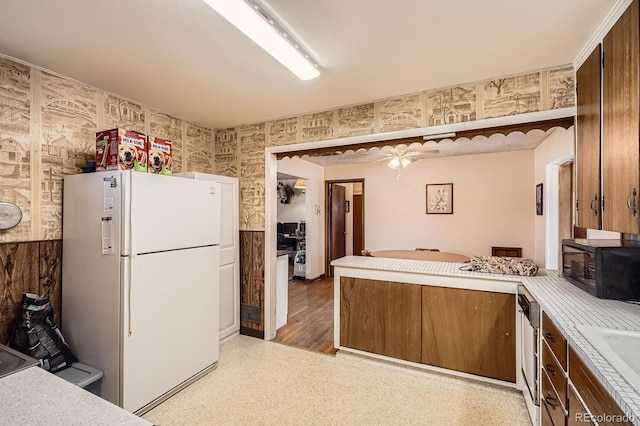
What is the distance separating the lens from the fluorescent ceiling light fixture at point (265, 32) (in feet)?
4.44

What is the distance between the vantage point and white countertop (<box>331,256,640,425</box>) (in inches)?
35.3

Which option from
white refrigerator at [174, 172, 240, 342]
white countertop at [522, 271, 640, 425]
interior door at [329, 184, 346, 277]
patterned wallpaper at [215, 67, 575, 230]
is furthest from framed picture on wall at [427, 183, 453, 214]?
white refrigerator at [174, 172, 240, 342]

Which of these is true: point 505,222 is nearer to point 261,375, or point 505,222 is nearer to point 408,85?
point 408,85

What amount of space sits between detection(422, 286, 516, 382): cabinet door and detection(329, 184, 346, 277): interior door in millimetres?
3765

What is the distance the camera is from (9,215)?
1.94m

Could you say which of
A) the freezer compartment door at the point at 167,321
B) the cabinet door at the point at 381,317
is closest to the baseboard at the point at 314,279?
the cabinet door at the point at 381,317

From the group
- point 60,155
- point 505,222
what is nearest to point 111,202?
point 60,155

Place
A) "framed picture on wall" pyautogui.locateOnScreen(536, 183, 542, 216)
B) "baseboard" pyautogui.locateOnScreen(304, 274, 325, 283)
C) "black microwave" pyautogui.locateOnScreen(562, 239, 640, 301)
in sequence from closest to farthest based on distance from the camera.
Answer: "black microwave" pyautogui.locateOnScreen(562, 239, 640, 301)
"framed picture on wall" pyautogui.locateOnScreen(536, 183, 542, 216)
"baseboard" pyautogui.locateOnScreen(304, 274, 325, 283)

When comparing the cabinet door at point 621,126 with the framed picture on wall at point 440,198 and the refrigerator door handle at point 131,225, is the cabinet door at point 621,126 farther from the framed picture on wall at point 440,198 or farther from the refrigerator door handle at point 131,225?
the framed picture on wall at point 440,198

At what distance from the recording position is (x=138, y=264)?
1982 mm

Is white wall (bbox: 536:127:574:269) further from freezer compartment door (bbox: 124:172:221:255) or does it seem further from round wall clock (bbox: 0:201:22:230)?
round wall clock (bbox: 0:201:22:230)

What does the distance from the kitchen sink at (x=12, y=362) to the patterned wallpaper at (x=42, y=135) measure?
90cm

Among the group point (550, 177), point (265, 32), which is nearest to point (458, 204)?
point (550, 177)

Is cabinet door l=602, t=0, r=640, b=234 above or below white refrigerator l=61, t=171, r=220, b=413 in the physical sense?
above
